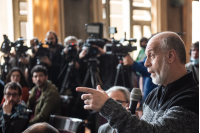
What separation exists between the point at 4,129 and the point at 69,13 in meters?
4.17

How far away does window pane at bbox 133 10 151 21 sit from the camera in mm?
7778

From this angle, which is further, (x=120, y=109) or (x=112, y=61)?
(x=112, y=61)

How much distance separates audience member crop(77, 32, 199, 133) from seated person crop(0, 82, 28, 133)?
165 centimetres

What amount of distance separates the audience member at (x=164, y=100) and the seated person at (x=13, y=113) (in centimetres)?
165

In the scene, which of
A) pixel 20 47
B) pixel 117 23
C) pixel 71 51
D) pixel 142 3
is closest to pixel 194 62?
pixel 71 51

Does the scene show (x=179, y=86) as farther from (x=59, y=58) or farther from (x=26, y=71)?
(x=26, y=71)

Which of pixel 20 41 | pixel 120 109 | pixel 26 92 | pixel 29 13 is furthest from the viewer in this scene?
pixel 29 13

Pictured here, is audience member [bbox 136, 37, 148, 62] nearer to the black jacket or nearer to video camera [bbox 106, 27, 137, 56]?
video camera [bbox 106, 27, 137, 56]

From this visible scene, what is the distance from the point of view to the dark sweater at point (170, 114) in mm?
1053

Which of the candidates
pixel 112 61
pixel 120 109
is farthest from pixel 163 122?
pixel 112 61

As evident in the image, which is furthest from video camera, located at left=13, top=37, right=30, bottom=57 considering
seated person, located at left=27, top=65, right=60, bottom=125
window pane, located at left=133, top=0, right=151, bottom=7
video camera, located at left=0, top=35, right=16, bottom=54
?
window pane, located at left=133, top=0, right=151, bottom=7

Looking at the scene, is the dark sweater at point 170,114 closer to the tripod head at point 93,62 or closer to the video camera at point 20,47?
the tripod head at point 93,62

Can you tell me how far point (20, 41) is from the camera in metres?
3.85

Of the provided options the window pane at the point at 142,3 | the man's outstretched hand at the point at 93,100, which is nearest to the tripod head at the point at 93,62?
the man's outstretched hand at the point at 93,100
